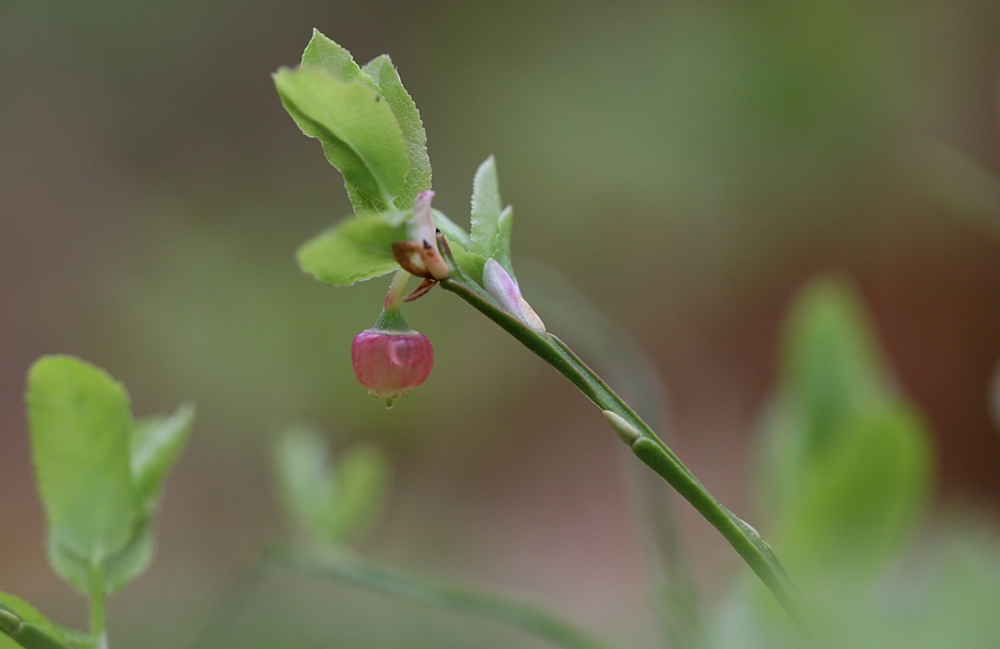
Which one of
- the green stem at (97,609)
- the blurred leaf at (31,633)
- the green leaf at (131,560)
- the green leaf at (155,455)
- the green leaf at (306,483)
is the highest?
the green leaf at (306,483)

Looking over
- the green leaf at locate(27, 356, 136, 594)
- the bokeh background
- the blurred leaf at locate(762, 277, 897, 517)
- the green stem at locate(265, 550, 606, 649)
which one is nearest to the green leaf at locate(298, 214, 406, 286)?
the green leaf at locate(27, 356, 136, 594)

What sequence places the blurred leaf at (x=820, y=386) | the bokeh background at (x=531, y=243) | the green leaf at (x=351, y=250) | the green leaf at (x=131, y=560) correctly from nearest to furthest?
the green leaf at (x=351, y=250) < the green leaf at (x=131, y=560) < the blurred leaf at (x=820, y=386) < the bokeh background at (x=531, y=243)

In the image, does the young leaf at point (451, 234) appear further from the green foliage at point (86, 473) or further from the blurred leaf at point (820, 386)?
the blurred leaf at point (820, 386)

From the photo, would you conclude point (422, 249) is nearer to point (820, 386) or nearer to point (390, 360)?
point (390, 360)

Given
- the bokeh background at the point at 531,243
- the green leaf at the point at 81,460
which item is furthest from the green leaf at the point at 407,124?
the bokeh background at the point at 531,243

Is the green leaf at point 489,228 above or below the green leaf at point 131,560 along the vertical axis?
above

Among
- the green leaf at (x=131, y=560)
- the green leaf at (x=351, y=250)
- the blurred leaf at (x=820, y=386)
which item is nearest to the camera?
the green leaf at (x=351, y=250)

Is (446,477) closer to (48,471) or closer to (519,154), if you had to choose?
(519,154)
